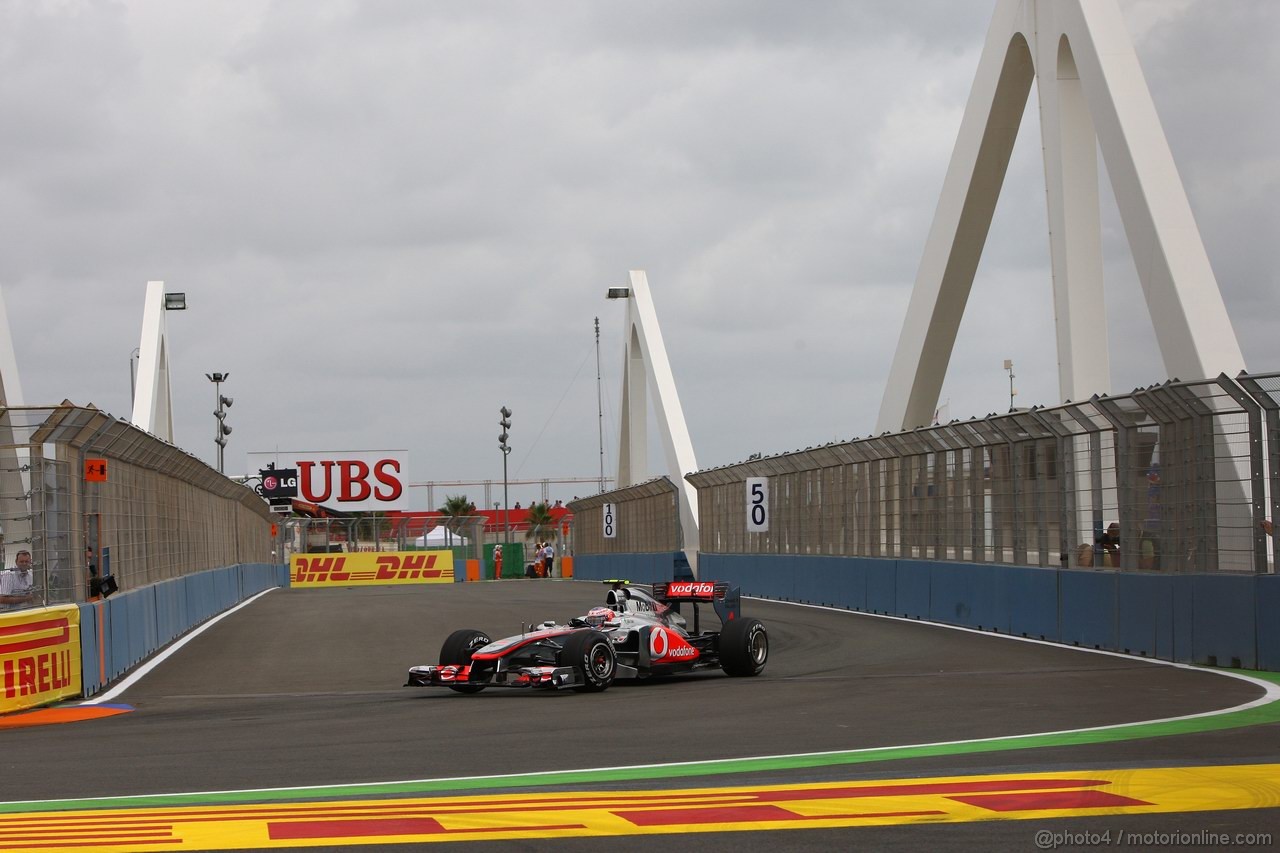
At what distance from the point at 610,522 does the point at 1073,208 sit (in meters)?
29.0

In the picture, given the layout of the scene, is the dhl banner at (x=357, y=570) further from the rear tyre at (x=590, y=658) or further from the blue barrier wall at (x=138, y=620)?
the rear tyre at (x=590, y=658)

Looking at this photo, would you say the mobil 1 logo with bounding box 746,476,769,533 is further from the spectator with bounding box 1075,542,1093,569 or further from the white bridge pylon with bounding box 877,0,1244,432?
the spectator with bounding box 1075,542,1093,569

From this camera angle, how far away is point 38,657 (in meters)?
13.2

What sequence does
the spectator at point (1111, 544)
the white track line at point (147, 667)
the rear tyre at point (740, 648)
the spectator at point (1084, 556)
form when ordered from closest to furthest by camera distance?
the white track line at point (147, 667)
the rear tyre at point (740, 648)
the spectator at point (1111, 544)
the spectator at point (1084, 556)

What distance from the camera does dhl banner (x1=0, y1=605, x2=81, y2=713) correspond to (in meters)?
12.7

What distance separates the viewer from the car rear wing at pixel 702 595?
1560cm

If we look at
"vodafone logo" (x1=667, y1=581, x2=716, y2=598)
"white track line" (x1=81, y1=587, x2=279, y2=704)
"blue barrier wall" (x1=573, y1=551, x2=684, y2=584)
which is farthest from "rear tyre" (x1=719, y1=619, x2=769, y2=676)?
"blue barrier wall" (x1=573, y1=551, x2=684, y2=584)

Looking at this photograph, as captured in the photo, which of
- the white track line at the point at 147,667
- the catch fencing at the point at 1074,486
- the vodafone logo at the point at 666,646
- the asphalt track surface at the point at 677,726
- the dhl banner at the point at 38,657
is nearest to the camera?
the asphalt track surface at the point at 677,726

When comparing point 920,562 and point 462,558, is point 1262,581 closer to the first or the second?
point 920,562

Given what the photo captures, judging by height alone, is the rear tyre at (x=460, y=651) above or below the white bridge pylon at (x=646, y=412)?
below

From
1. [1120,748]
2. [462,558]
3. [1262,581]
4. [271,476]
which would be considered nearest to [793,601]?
[1262,581]

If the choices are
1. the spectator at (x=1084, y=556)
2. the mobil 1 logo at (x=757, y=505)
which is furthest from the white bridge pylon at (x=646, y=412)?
the spectator at (x=1084, y=556)

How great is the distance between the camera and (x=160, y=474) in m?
22.1

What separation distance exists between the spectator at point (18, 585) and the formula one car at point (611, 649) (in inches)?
134
